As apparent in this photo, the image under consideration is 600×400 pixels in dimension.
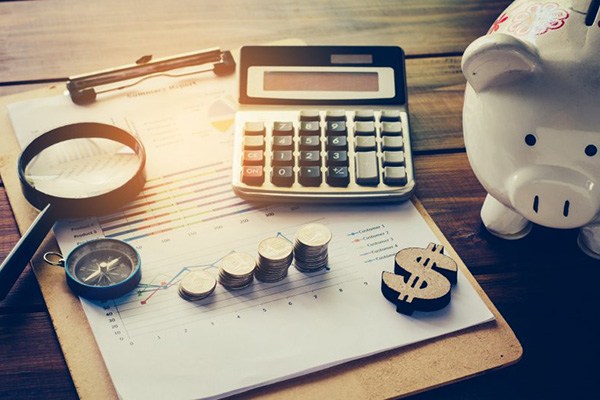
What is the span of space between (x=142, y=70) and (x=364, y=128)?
27cm

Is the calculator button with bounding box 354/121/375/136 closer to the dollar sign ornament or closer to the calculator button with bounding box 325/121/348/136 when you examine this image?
the calculator button with bounding box 325/121/348/136

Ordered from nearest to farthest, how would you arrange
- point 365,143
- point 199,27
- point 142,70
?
1. point 365,143
2. point 142,70
3. point 199,27

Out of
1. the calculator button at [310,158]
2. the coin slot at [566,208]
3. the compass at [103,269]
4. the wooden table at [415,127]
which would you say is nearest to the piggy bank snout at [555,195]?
the coin slot at [566,208]

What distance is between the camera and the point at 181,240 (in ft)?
2.35

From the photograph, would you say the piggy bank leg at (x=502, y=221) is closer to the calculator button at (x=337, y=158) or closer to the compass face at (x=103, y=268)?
the calculator button at (x=337, y=158)

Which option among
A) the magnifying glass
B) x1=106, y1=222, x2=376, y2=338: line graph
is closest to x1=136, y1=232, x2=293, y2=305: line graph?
x1=106, y1=222, x2=376, y2=338: line graph

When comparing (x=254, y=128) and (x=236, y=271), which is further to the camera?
(x=254, y=128)

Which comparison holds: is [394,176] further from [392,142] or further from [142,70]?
[142,70]

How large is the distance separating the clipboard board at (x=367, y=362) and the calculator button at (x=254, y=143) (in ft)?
0.72

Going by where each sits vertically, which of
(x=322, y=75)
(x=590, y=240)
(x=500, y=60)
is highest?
(x=500, y=60)

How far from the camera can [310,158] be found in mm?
760

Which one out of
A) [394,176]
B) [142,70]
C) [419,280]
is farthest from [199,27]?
[419,280]

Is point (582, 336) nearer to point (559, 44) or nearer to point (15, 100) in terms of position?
point (559, 44)

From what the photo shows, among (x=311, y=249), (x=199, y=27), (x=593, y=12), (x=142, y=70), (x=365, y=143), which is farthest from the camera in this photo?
(x=199, y=27)
